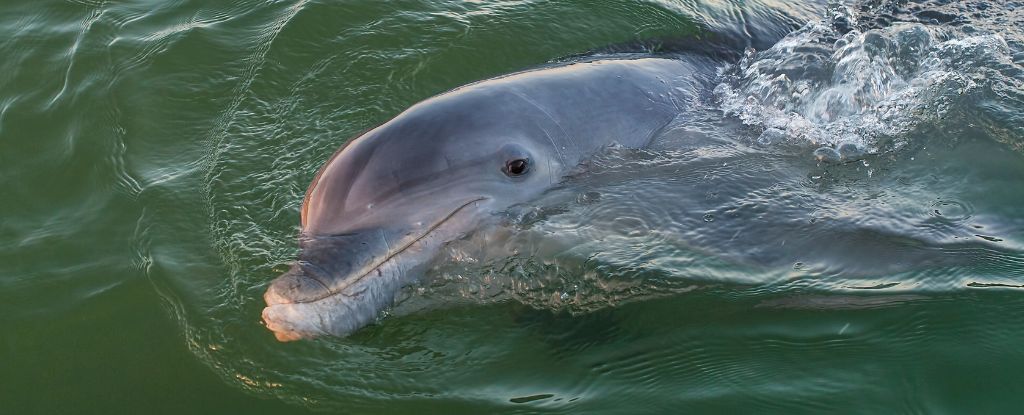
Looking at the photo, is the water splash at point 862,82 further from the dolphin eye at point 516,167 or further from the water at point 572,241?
the dolphin eye at point 516,167

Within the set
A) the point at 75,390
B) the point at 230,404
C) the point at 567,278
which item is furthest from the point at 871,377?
the point at 75,390

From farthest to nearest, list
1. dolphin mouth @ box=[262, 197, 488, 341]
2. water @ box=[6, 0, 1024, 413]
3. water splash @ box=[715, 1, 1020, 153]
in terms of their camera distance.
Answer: water splash @ box=[715, 1, 1020, 153], water @ box=[6, 0, 1024, 413], dolphin mouth @ box=[262, 197, 488, 341]

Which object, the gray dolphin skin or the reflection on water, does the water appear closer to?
the reflection on water

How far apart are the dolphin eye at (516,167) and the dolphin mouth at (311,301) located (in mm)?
912

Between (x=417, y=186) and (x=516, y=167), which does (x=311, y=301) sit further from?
(x=516, y=167)

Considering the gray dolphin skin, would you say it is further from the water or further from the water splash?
the water splash

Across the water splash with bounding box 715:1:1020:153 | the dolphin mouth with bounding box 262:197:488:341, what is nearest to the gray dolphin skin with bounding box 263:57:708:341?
the dolphin mouth with bounding box 262:197:488:341

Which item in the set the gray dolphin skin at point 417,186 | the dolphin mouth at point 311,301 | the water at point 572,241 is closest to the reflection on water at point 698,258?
the water at point 572,241

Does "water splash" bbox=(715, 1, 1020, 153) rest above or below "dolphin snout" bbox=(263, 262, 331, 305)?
above

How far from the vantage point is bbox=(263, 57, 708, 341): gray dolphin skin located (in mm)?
5223

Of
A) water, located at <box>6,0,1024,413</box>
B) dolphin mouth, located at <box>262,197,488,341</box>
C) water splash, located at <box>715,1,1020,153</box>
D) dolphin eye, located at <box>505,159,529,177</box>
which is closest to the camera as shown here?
dolphin mouth, located at <box>262,197,488,341</box>

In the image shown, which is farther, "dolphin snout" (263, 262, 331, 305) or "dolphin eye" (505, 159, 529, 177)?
"dolphin eye" (505, 159, 529, 177)

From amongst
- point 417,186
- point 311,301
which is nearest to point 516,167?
point 417,186

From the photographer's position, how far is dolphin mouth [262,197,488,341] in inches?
202
